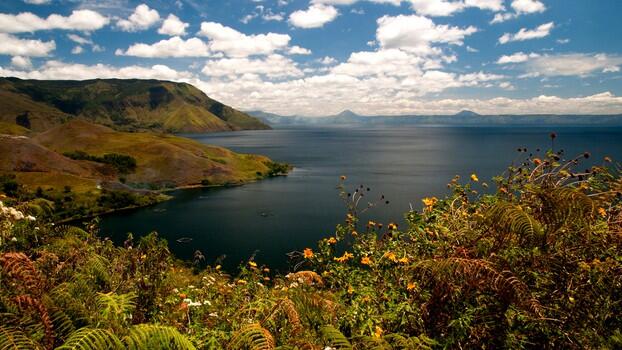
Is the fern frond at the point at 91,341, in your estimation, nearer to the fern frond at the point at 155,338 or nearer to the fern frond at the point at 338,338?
the fern frond at the point at 155,338

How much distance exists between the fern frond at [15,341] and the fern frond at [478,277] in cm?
491

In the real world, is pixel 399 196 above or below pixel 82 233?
below

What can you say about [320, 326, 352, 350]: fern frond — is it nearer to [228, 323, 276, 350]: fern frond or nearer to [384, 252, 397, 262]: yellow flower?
[228, 323, 276, 350]: fern frond

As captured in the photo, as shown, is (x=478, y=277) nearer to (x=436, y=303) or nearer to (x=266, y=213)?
(x=436, y=303)

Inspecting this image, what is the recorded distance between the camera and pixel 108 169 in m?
157

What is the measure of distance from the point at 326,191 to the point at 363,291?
400 feet

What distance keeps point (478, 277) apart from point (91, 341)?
4857mm

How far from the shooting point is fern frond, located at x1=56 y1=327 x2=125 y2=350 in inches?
156

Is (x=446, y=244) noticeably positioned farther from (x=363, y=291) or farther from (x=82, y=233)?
(x=82, y=233)

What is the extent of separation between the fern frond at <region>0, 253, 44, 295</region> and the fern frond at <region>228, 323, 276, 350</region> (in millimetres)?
2953

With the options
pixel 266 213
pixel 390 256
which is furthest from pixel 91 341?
pixel 266 213

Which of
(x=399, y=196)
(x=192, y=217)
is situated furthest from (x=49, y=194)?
(x=399, y=196)

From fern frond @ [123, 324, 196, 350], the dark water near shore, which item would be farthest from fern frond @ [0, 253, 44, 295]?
the dark water near shore

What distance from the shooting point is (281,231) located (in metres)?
83.8
